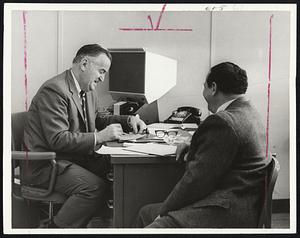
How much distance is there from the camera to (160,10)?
180cm

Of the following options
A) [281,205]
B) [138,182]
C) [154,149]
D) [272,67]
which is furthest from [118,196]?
[272,67]

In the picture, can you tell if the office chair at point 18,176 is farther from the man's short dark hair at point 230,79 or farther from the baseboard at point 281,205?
the baseboard at point 281,205

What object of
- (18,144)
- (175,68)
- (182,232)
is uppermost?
(175,68)

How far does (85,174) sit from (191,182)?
579 mm

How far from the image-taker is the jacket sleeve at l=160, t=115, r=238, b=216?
Answer: 165cm

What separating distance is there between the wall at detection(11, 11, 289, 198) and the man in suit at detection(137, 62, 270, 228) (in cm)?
17

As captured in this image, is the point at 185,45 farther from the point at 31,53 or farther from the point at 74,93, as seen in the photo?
the point at 31,53

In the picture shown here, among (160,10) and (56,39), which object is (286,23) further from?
(56,39)

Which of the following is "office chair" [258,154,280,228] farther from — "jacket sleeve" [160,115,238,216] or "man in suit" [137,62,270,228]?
"jacket sleeve" [160,115,238,216]

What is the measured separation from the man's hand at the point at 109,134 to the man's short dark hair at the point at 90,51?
351 mm

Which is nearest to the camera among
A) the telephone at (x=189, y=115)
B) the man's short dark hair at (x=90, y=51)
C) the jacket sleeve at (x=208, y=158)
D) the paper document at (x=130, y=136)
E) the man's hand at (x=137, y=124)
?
the jacket sleeve at (x=208, y=158)

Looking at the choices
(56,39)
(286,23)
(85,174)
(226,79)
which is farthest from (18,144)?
(286,23)

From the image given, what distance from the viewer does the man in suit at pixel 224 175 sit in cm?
165

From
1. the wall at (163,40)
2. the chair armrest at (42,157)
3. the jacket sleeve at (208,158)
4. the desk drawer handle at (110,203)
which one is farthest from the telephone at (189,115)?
the chair armrest at (42,157)
